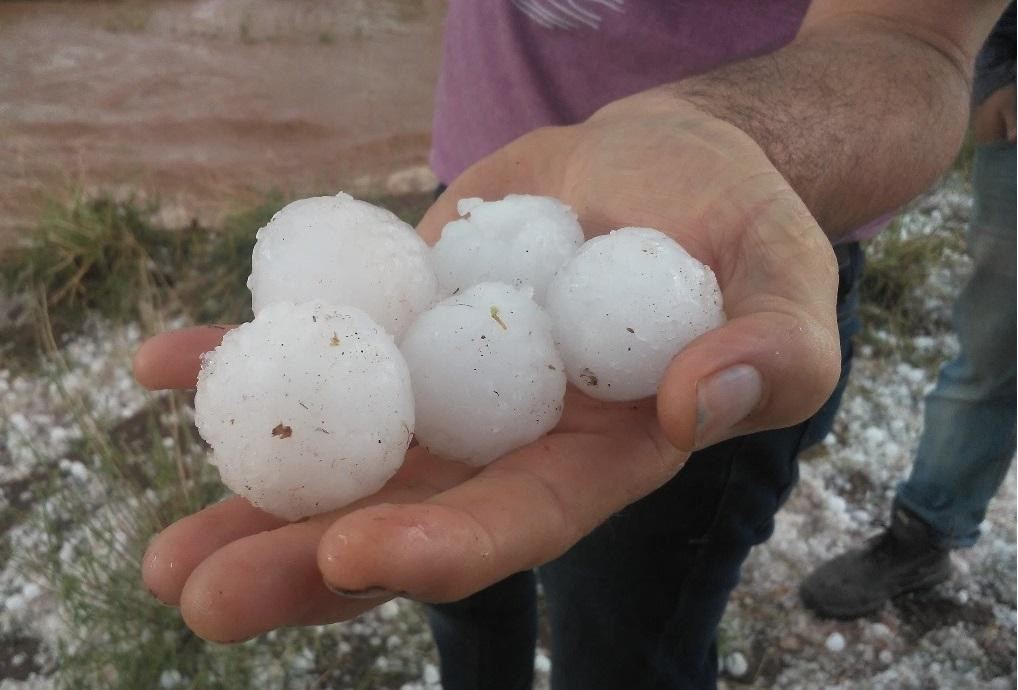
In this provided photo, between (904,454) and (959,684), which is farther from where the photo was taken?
(904,454)

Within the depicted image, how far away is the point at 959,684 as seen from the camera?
1.80 metres

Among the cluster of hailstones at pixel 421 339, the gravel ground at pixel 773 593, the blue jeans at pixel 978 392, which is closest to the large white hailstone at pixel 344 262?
the cluster of hailstones at pixel 421 339

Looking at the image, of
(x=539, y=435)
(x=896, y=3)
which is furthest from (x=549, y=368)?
(x=896, y=3)

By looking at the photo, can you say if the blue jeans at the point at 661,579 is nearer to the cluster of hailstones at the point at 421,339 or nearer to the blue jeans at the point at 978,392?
the cluster of hailstones at the point at 421,339

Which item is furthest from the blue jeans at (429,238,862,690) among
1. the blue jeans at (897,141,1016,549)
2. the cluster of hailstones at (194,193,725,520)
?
the blue jeans at (897,141,1016,549)

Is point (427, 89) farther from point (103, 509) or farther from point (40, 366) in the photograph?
point (103, 509)

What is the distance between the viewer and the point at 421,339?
1.06 meters

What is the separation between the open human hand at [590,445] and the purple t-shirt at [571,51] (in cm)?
25

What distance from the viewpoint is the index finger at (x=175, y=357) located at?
1.05 m

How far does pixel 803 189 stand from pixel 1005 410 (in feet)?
2.93

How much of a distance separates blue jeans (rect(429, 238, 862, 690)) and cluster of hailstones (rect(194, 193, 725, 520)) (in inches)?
9.7

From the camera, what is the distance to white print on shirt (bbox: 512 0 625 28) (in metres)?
1.41

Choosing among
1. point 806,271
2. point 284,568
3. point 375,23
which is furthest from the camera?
point 375,23

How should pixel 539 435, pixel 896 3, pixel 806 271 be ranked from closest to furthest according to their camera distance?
1. pixel 806 271
2. pixel 539 435
3. pixel 896 3
